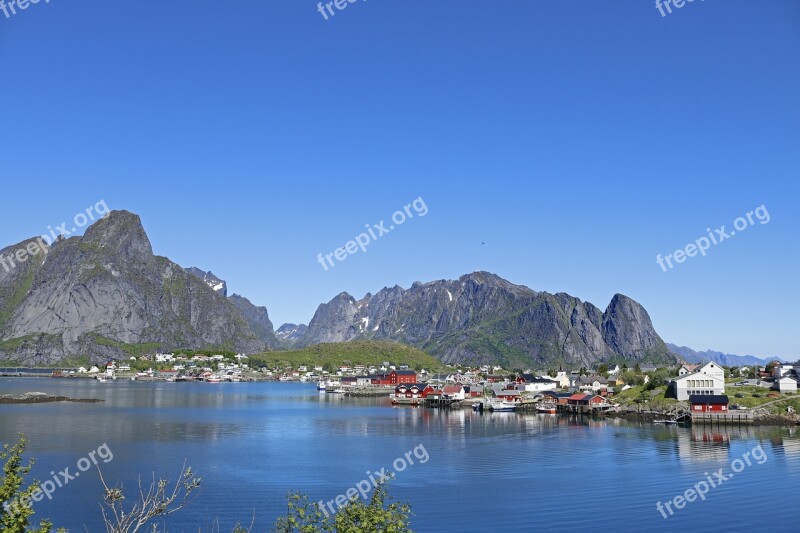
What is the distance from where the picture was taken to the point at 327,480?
39.2 metres

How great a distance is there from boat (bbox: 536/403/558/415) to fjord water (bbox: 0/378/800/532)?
9.83 meters

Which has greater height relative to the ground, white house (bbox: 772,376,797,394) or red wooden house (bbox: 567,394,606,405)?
white house (bbox: 772,376,797,394)

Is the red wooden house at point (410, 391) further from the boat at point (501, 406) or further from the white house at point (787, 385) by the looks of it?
the white house at point (787, 385)

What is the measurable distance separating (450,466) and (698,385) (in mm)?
43439

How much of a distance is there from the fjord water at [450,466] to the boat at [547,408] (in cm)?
983

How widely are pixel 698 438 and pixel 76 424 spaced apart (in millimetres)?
57191

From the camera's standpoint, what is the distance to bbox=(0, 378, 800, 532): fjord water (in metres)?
31.1

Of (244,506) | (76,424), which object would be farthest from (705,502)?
(76,424)

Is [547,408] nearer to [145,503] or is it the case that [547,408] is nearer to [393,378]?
[393,378]

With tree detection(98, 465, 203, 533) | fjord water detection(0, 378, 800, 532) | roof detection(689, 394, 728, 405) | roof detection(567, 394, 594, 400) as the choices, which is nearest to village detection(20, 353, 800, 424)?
roof detection(689, 394, 728, 405)

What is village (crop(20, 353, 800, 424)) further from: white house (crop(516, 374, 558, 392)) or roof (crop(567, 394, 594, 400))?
roof (crop(567, 394, 594, 400))

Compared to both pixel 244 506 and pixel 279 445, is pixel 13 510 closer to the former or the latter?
pixel 244 506

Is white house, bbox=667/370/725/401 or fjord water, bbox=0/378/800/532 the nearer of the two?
fjord water, bbox=0/378/800/532

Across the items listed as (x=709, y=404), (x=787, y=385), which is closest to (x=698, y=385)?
(x=709, y=404)
